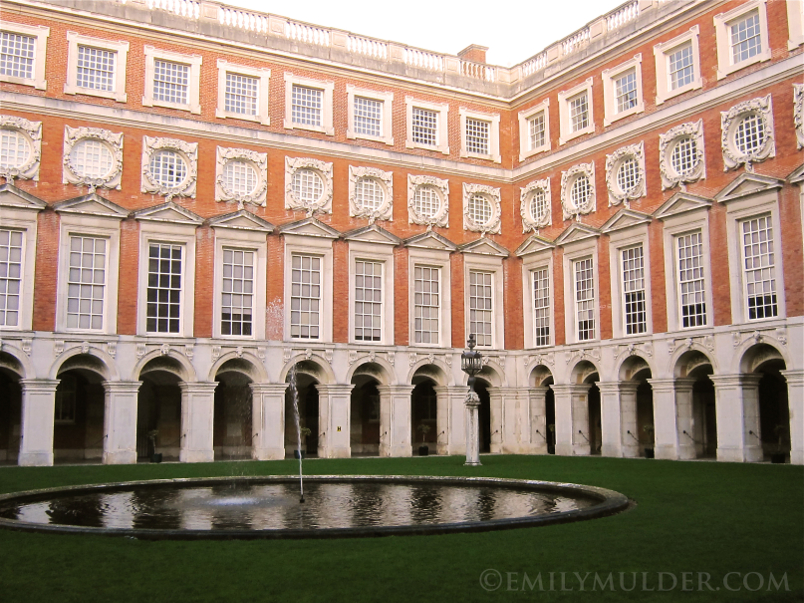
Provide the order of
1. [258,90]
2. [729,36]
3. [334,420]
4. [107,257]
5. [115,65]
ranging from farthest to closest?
1. [258,90]
2. [334,420]
3. [115,65]
4. [107,257]
5. [729,36]

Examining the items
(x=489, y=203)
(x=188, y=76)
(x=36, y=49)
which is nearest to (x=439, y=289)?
(x=489, y=203)

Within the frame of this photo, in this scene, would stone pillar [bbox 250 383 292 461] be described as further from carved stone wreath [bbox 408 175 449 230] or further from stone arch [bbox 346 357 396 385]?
carved stone wreath [bbox 408 175 449 230]

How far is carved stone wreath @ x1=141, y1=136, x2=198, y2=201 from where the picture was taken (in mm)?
30203

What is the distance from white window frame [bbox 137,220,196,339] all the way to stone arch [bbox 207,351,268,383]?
153cm

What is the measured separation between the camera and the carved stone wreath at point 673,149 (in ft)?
93.6

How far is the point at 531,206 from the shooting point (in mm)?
36188

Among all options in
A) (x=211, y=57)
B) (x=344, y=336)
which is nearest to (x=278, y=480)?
(x=344, y=336)

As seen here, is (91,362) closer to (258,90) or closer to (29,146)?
(29,146)

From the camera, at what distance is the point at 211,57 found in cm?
3189

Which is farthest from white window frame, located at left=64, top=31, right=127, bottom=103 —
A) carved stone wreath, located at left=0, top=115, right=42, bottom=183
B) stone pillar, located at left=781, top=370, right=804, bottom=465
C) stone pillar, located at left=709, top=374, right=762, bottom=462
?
stone pillar, located at left=781, top=370, right=804, bottom=465

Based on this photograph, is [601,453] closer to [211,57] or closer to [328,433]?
[328,433]

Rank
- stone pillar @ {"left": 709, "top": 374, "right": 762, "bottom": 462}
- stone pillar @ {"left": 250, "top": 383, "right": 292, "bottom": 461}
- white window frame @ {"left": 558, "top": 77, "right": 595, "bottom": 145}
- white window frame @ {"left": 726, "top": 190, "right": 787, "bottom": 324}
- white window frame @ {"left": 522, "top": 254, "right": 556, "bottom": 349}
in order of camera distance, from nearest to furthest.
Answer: white window frame @ {"left": 726, "top": 190, "right": 787, "bottom": 324}, stone pillar @ {"left": 709, "top": 374, "right": 762, "bottom": 462}, stone pillar @ {"left": 250, "top": 383, "right": 292, "bottom": 461}, white window frame @ {"left": 558, "top": 77, "right": 595, "bottom": 145}, white window frame @ {"left": 522, "top": 254, "right": 556, "bottom": 349}

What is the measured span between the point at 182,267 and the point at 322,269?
5.37 m

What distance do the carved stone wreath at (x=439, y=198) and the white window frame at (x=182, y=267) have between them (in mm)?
9096
